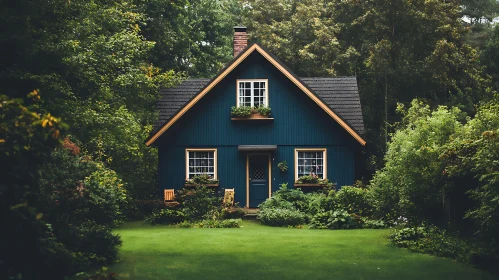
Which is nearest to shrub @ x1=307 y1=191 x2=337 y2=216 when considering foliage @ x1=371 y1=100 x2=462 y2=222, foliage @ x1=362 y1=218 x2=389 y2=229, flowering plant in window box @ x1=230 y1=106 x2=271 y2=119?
foliage @ x1=362 y1=218 x2=389 y2=229

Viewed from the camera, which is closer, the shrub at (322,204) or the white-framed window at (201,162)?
the shrub at (322,204)

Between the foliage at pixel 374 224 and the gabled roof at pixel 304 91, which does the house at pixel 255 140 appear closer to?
the gabled roof at pixel 304 91

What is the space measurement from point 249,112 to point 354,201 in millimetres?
5936

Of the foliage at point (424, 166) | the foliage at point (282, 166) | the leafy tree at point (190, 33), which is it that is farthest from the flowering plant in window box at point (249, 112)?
the foliage at point (424, 166)

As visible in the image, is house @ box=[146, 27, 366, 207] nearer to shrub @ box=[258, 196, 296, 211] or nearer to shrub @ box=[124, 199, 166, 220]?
shrub @ box=[124, 199, 166, 220]

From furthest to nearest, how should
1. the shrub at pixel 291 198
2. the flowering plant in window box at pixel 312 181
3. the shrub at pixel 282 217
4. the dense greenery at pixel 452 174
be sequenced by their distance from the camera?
the flowering plant in window box at pixel 312 181, the shrub at pixel 291 198, the shrub at pixel 282 217, the dense greenery at pixel 452 174

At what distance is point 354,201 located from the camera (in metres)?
24.6

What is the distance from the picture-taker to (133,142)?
2541 centimetres

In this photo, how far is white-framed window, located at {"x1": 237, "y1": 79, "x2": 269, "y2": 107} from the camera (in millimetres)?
28125

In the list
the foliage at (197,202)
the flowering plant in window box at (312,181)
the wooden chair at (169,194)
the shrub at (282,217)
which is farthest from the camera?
the flowering plant in window box at (312,181)

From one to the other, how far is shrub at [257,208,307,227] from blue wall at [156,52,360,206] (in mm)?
3500

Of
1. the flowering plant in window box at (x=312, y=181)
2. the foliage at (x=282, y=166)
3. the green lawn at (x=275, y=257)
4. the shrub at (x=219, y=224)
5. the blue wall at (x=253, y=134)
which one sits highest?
the blue wall at (x=253, y=134)

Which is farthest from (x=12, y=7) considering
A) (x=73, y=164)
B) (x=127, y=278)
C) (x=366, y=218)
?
(x=366, y=218)

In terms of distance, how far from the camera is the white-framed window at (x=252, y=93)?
28.1 meters
